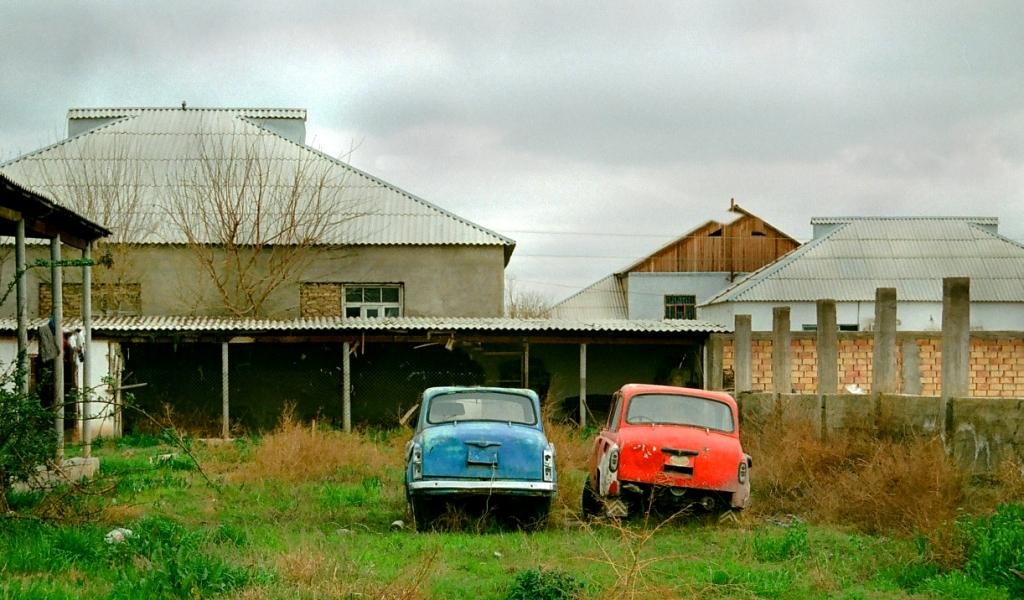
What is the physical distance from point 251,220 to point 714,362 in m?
12.8

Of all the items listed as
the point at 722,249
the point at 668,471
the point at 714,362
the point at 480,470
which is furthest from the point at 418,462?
the point at 722,249

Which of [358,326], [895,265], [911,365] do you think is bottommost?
[911,365]

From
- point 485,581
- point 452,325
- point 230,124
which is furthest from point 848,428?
point 230,124

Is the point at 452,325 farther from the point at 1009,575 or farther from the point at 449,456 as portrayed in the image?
the point at 1009,575

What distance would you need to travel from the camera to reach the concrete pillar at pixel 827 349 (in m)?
16.0

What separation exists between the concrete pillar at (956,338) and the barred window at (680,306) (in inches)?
1569

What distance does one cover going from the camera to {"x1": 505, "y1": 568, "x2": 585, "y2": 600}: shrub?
7387 mm

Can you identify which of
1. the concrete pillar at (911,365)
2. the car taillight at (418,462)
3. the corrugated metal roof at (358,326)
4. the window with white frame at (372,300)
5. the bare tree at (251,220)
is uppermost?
the bare tree at (251,220)

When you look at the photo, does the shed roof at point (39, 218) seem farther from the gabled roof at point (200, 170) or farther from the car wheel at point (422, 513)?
the gabled roof at point (200, 170)

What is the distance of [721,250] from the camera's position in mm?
53406

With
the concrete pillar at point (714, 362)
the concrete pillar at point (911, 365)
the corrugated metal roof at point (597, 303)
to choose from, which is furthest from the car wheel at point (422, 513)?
the corrugated metal roof at point (597, 303)

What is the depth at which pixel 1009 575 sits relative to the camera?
25.9ft

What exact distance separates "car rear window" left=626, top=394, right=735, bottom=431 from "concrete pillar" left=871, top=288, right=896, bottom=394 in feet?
9.52

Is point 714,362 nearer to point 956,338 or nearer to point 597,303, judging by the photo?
point 956,338
